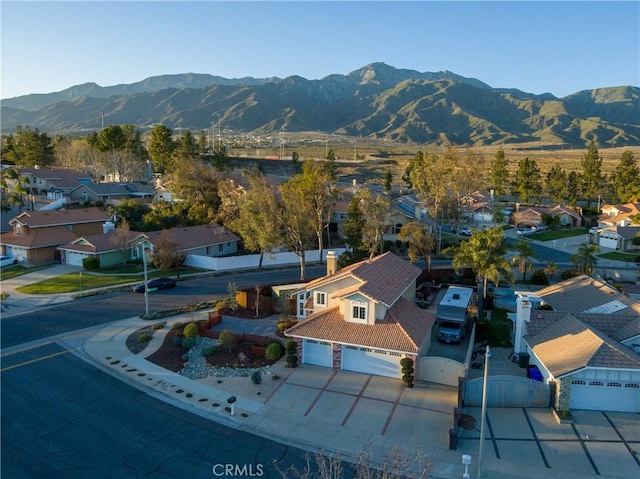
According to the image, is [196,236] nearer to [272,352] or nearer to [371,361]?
[272,352]

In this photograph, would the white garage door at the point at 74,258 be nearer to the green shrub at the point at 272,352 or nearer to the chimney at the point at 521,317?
the green shrub at the point at 272,352

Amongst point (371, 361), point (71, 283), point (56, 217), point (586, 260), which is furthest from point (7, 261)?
point (586, 260)

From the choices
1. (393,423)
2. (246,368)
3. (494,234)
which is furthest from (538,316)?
(246,368)

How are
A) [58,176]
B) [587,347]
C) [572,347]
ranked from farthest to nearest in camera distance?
[58,176] < [572,347] < [587,347]

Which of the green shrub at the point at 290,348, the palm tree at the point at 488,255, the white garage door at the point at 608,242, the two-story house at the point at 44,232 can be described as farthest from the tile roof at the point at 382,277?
the white garage door at the point at 608,242

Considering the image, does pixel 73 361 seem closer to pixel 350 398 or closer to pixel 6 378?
pixel 6 378

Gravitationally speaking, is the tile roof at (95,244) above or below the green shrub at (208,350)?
above
